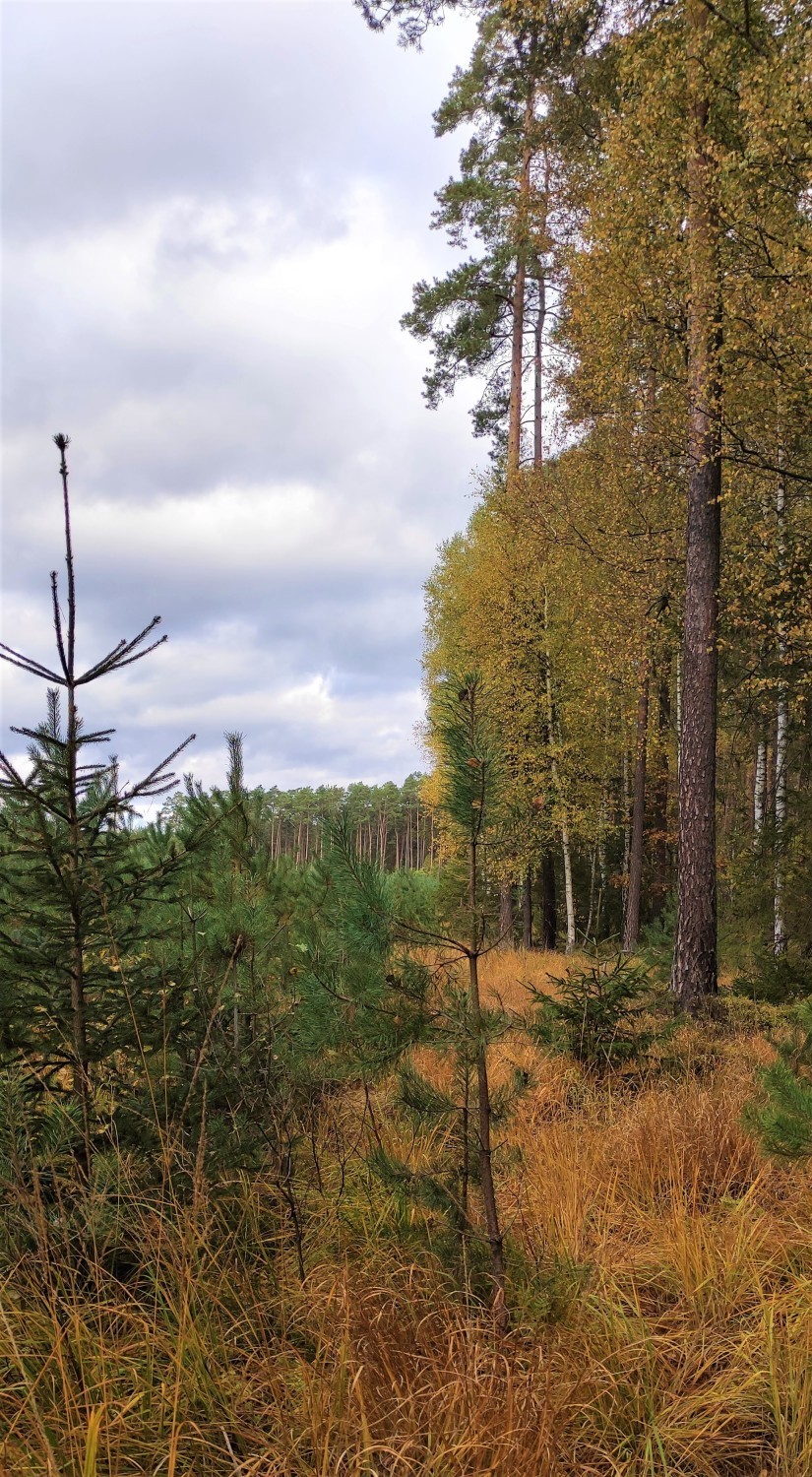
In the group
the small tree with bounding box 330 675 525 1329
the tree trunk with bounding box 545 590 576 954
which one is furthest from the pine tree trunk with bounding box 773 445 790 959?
the small tree with bounding box 330 675 525 1329

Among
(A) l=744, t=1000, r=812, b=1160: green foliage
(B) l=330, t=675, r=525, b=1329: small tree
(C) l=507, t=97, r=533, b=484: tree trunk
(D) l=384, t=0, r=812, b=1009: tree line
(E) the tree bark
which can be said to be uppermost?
(C) l=507, t=97, r=533, b=484: tree trunk

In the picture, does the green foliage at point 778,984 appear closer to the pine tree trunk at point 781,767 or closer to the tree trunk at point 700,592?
the tree trunk at point 700,592

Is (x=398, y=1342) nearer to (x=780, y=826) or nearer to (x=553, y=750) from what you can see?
(x=780, y=826)

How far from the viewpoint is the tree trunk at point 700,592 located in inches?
265

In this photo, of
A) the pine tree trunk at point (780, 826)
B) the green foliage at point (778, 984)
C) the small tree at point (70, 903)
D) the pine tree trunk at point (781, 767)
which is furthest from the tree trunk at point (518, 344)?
the small tree at point (70, 903)

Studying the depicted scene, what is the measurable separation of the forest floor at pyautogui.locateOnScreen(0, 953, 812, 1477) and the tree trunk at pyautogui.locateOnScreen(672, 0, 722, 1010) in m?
3.71

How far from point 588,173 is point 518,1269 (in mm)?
11181

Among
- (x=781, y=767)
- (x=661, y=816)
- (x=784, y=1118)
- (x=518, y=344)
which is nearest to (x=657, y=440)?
→ (x=781, y=767)

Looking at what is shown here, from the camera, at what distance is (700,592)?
6965mm

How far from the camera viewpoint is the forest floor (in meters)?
1.83

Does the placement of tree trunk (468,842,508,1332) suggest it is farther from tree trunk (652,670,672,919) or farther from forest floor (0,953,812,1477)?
tree trunk (652,670,672,919)

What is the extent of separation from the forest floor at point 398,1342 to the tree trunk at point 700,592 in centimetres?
371

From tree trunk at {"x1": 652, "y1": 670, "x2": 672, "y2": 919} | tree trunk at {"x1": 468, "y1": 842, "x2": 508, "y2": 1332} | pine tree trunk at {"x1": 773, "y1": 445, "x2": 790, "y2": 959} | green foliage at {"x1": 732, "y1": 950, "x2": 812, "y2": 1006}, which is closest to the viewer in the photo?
tree trunk at {"x1": 468, "y1": 842, "x2": 508, "y2": 1332}

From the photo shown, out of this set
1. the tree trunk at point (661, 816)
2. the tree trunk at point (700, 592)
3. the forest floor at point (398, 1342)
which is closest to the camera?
the forest floor at point (398, 1342)
